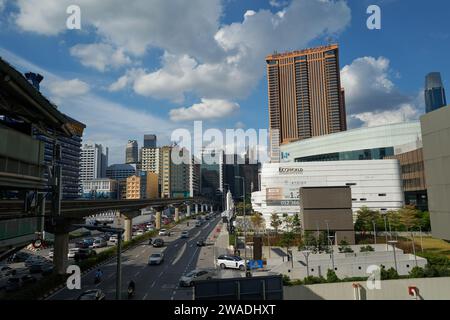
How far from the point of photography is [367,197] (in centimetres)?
8212

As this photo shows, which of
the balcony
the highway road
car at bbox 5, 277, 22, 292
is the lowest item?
the highway road

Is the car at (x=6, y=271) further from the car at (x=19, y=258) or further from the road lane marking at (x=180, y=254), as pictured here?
the road lane marking at (x=180, y=254)

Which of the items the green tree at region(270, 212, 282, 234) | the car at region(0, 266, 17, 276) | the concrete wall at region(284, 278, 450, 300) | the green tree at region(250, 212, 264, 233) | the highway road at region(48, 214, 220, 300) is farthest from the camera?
the green tree at region(250, 212, 264, 233)

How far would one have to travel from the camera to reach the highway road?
27.2 meters

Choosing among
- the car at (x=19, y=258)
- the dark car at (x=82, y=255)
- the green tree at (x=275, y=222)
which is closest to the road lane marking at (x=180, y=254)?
the dark car at (x=82, y=255)

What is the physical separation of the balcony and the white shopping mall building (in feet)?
225

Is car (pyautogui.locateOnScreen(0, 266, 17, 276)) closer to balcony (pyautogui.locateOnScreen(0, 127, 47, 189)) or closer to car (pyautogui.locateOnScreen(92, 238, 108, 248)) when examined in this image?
car (pyautogui.locateOnScreen(92, 238, 108, 248))

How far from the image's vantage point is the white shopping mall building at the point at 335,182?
80812 mm

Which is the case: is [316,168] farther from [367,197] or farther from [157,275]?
[157,275]

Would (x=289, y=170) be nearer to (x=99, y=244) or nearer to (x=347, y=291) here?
(x=99, y=244)

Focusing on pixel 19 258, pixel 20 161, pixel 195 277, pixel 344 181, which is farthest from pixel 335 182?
pixel 20 161

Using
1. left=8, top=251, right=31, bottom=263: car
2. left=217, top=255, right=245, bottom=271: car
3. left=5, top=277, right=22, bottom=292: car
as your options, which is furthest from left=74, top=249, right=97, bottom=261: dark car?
left=217, top=255, right=245, bottom=271: car
